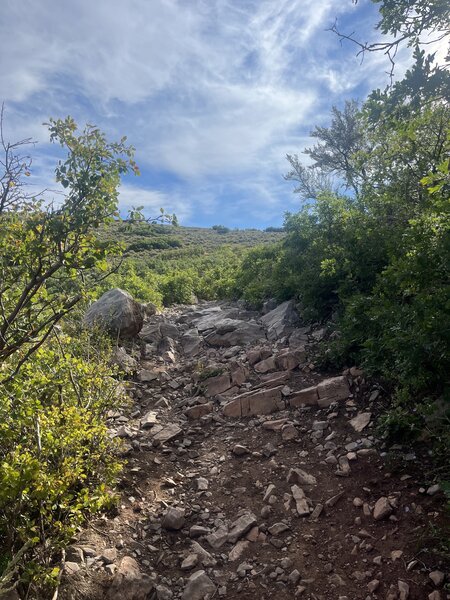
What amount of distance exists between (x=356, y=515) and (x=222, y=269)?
43.5 ft

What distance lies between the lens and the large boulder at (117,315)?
890 cm

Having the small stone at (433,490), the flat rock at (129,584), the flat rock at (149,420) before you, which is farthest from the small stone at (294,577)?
the flat rock at (149,420)

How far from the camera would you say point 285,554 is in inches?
147

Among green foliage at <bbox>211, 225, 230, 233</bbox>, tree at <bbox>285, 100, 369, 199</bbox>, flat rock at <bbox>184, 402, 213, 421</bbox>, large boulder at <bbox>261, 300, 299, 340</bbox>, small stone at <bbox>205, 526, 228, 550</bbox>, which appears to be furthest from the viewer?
green foliage at <bbox>211, 225, 230, 233</bbox>

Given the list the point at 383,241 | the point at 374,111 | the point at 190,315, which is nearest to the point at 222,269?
the point at 190,315

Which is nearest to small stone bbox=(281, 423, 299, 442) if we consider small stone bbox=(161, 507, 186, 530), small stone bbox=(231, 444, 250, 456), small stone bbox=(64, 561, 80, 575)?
small stone bbox=(231, 444, 250, 456)

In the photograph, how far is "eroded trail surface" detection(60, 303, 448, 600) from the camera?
337cm

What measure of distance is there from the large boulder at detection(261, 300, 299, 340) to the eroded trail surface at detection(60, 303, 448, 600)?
1261 millimetres

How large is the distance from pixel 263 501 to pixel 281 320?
489 centimetres

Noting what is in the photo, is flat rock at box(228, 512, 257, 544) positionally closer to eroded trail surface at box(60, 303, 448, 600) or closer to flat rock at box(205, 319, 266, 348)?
eroded trail surface at box(60, 303, 448, 600)

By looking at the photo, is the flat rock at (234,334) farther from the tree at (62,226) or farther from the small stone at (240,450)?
the tree at (62,226)

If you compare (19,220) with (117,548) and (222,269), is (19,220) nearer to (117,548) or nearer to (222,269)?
(117,548)

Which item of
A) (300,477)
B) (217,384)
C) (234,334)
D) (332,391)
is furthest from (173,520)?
(234,334)

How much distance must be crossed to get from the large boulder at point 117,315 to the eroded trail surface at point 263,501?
1878 mm
